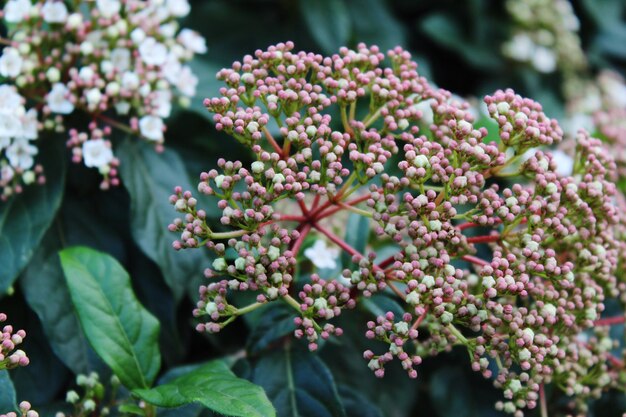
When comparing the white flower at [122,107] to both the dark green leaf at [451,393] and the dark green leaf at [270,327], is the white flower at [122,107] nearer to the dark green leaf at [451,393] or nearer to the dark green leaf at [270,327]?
the dark green leaf at [270,327]

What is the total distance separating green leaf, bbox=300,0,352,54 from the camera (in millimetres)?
2395

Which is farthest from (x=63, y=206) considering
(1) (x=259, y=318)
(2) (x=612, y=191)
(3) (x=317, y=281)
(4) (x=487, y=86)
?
(4) (x=487, y=86)

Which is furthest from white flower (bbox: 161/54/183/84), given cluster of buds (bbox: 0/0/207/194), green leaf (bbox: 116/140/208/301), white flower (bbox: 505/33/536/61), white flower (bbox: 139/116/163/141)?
white flower (bbox: 505/33/536/61)

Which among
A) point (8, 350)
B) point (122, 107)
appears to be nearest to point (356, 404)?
point (8, 350)

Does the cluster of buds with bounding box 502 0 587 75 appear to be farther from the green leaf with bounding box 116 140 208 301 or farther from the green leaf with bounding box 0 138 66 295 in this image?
the green leaf with bounding box 0 138 66 295

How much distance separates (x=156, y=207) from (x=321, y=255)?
46 centimetres

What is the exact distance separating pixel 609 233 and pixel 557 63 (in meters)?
1.55

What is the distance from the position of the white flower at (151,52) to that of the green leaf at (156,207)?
232 mm

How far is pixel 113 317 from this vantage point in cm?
148

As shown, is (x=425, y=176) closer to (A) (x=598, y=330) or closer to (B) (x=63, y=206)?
(A) (x=598, y=330)

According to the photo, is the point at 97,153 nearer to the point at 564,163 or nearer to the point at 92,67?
the point at 92,67

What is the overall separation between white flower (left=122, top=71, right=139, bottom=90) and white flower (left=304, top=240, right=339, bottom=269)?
1.86ft

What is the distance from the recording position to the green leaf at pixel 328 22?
239cm

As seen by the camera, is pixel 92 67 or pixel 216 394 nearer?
pixel 216 394
